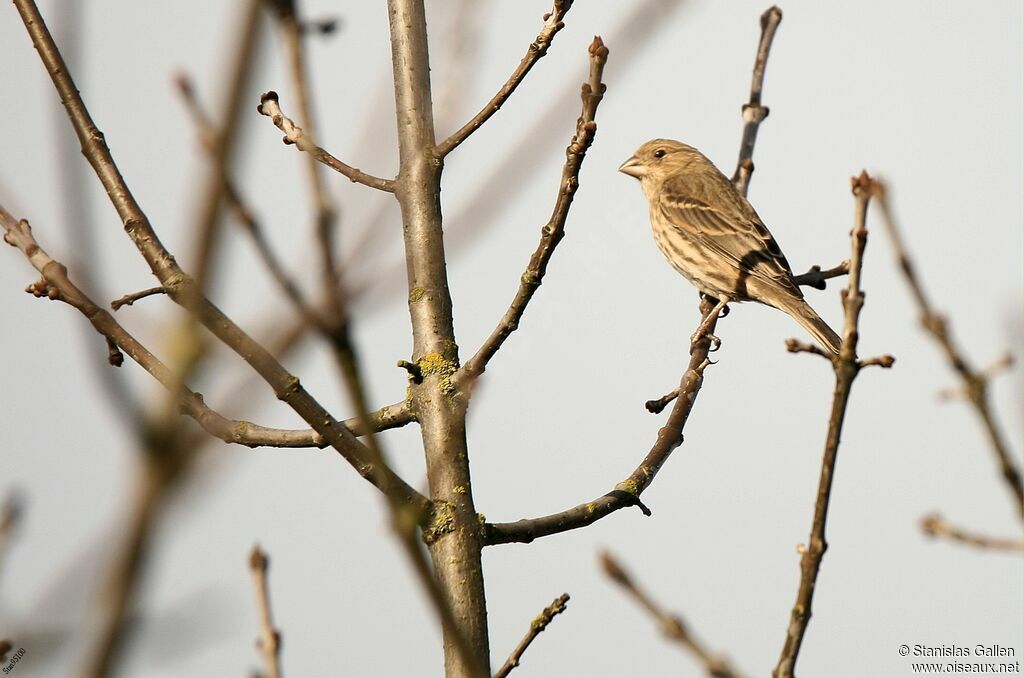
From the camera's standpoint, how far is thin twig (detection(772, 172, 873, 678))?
236 cm

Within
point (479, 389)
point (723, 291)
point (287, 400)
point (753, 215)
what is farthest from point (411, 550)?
point (753, 215)

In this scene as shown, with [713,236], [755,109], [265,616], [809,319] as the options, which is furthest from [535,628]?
[713,236]

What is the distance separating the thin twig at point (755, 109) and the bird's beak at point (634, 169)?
3.95 m

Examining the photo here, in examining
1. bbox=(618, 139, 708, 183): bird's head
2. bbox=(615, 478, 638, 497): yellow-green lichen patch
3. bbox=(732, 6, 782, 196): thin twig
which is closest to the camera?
bbox=(615, 478, 638, 497): yellow-green lichen patch

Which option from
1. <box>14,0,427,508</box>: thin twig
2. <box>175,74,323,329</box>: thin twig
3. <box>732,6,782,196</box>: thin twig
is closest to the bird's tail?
<box>732,6,782,196</box>: thin twig

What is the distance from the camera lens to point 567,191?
359 centimetres

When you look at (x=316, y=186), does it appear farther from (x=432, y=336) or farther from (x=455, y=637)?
(x=432, y=336)

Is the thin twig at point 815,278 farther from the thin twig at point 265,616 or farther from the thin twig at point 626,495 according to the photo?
the thin twig at point 265,616

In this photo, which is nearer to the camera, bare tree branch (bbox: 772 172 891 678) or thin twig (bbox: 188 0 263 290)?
thin twig (bbox: 188 0 263 290)

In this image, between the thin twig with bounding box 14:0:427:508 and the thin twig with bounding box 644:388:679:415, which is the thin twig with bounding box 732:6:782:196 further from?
the thin twig with bounding box 14:0:427:508

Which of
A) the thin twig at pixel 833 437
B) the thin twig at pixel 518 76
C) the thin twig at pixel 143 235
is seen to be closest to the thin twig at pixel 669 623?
the thin twig at pixel 833 437

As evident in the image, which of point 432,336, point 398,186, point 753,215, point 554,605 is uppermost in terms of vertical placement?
point 753,215

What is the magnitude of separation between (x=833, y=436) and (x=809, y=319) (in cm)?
651

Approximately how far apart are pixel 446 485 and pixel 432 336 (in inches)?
23.8
